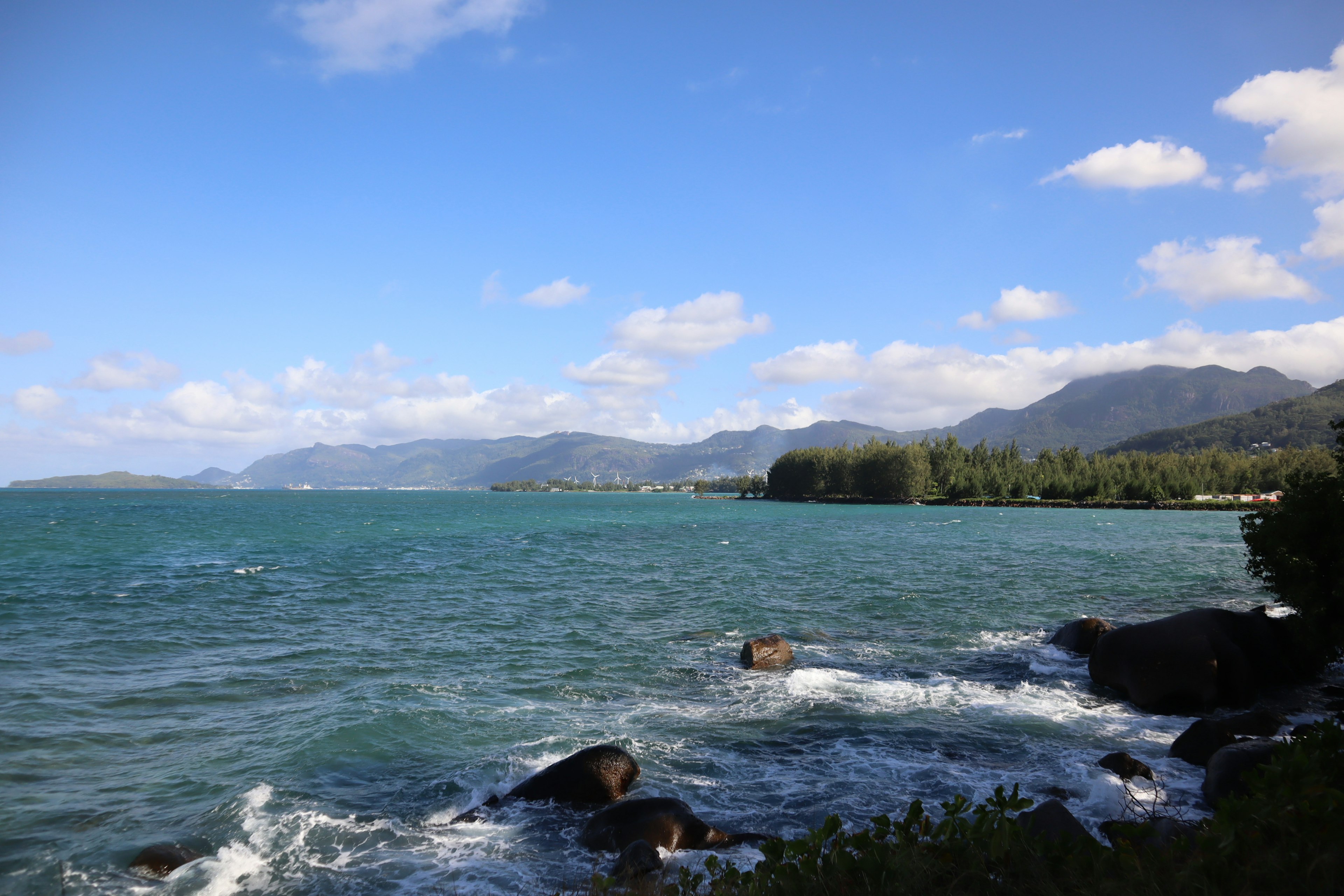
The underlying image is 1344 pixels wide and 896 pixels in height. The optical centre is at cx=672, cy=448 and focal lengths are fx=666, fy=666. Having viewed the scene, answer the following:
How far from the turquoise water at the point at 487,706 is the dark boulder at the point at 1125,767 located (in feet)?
1.97

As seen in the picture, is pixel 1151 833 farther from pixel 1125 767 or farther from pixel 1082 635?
pixel 1082 635

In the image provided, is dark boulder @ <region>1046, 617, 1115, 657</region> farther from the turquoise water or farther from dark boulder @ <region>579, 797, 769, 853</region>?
dark boulder @ <region>579, 797, 769, 853</region>

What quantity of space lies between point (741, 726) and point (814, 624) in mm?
12949

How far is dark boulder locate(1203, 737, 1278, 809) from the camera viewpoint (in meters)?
11.9

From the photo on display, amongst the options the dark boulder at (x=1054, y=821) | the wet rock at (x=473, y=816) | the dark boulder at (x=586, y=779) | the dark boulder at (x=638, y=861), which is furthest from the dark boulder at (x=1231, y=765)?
Answer: the wet rock at (x=473, y=816)

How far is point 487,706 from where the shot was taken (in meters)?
18.8

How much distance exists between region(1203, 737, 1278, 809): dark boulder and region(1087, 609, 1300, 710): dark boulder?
228 inches

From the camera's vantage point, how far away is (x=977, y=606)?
109 feet

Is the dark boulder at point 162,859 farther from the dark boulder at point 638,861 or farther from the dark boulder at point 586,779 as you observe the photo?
the dark boulder at point 638,861

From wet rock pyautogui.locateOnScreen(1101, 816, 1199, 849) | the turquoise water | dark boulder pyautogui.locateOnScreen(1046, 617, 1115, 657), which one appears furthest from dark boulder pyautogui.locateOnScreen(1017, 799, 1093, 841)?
dark boulder pyautogui.locateOnScreen(1046, 617, 1115, 657)

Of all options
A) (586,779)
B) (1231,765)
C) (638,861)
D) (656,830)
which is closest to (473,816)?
(586,779)

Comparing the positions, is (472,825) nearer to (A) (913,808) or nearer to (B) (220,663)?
(A) (913,808)

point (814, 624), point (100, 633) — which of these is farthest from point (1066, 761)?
point (100, 633)

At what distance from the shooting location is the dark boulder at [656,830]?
11234mm
